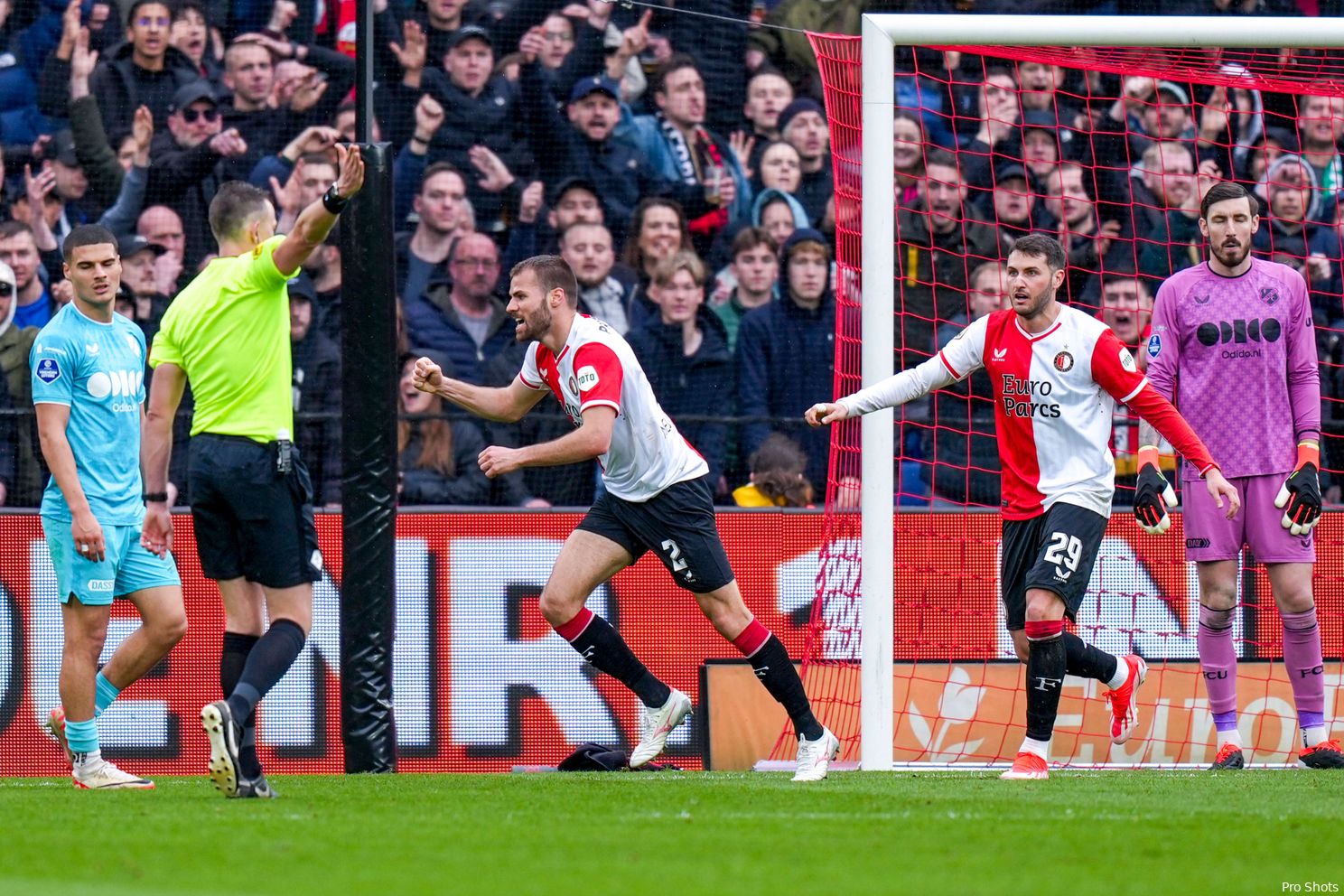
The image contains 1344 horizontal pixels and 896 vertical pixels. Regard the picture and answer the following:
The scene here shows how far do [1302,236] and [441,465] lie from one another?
216 inches

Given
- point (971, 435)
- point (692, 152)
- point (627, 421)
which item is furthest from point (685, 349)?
point (627, 421)

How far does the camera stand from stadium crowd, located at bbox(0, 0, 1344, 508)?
10789 millimetres

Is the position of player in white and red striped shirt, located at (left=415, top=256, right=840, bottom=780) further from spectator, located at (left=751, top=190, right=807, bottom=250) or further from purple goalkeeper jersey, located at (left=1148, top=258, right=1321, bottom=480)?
spectator, located at (left=751, top=190, right=807, bottom=250)

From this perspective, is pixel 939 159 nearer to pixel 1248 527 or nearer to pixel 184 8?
pixel 1248 527

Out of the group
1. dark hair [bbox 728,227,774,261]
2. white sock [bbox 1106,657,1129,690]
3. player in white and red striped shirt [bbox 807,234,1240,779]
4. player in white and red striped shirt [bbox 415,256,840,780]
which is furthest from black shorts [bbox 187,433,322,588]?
dark hair [bbox 728,227,774,261]

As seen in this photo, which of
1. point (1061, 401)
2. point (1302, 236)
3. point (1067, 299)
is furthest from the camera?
point (1302, 236)

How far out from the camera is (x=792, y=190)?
39.0 ft

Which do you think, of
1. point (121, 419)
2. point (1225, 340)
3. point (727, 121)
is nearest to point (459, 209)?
point (727, 121)

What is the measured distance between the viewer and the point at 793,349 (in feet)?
36.1

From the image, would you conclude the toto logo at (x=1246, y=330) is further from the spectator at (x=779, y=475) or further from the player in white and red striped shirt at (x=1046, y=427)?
the spectator at (x=779, y=475)

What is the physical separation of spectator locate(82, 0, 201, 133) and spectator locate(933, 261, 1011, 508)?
199 inches

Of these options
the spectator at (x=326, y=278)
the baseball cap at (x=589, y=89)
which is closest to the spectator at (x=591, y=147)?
the baseball cap at (x=589, y=89)

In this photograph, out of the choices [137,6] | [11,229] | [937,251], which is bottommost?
[937,251]

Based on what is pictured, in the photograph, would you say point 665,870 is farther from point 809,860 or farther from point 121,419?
point 121,419
